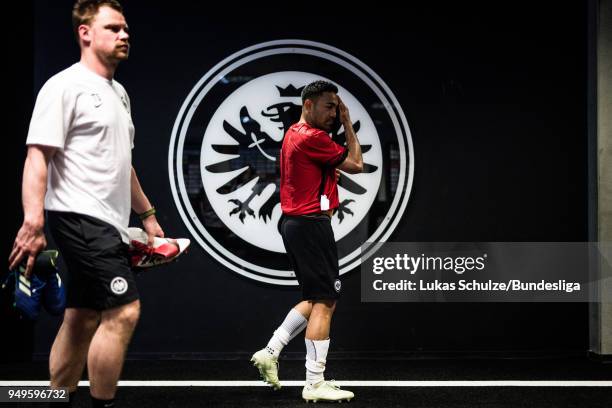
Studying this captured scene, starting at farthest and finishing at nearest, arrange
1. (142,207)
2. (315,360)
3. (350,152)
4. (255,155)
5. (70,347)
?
1. (255,155)
2. (350,152)
3. (315,360)
4. (142,207)
5. (70,347)

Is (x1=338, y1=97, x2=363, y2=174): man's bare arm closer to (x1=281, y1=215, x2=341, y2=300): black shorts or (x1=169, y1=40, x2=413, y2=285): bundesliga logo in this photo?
(x1=281, y1=215, x2=341, y2=300): black shorts

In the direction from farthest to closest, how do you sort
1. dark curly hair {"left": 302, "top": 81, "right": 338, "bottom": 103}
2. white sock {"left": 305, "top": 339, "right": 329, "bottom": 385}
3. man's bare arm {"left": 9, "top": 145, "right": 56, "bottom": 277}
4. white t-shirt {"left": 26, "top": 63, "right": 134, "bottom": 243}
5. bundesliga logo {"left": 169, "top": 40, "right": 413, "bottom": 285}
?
bundesliga logo {"left": 169, "top": 40, "right": 413, "bottom": 285}
dark curly hair {"left": 302, "top": 81, "right": 338, "bottom": 103}
white sock {"left": 305, "top": 339, "right": 329, "bottom": 385}
white t-shirt {"left": 26, "top": 63, "right": 134, "bottom": 243}
man's bare arm {"left": 9, "top": 145, "right": 56, "bottom": 277}

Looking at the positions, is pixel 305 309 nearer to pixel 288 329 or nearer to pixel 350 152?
pixel 288 329

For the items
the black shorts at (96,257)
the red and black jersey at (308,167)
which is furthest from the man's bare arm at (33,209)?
the red and black jersey at (308,167)

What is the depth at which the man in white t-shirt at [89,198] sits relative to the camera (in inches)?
92.7

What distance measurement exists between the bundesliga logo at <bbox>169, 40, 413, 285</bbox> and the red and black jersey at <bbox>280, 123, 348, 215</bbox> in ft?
3.55

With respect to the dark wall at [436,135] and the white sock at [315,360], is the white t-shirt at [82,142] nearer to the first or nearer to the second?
the white sock at [315,360]

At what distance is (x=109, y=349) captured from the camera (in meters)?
2.36

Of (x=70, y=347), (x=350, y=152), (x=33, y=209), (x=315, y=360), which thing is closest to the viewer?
(x=33, y=209)

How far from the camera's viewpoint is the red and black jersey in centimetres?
349

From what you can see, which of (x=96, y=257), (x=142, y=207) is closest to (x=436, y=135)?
(x=142, y=207)

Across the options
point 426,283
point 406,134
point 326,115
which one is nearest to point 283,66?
point 406,134

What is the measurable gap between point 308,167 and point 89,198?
4.40 ft

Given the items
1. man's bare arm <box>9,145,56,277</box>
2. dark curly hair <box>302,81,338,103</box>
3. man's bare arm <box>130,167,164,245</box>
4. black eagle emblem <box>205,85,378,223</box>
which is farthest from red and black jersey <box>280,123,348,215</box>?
man's bare arm <box>9,145,56,277</box>
